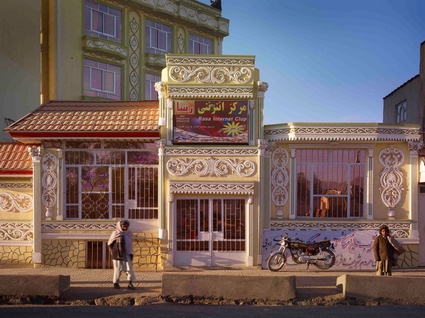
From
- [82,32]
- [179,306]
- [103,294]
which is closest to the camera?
[179,306]

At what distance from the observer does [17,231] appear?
1518cm

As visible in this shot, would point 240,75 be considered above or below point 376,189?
above

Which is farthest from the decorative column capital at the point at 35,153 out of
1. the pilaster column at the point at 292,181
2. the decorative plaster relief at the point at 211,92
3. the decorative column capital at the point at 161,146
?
the pilaster column at the point at 292,181

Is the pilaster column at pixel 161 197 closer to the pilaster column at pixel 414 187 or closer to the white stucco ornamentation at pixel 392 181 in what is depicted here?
the white stucco ornamentation at pixel 392 181

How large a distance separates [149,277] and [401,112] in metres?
20.1

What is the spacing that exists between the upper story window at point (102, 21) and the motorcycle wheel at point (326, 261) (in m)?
14.6

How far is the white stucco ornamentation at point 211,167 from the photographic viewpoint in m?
14.6

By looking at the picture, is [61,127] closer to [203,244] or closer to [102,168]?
[102,168]

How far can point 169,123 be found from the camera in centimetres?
1470

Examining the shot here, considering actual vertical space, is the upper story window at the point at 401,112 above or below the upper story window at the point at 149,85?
below

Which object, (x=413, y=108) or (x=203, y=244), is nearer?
(x=203, y=244)

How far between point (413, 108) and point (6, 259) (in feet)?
66.0

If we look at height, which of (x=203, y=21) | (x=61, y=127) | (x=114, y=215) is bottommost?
(x=114, y=215)

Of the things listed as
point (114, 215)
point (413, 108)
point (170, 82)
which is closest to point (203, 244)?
point (114, 215)
